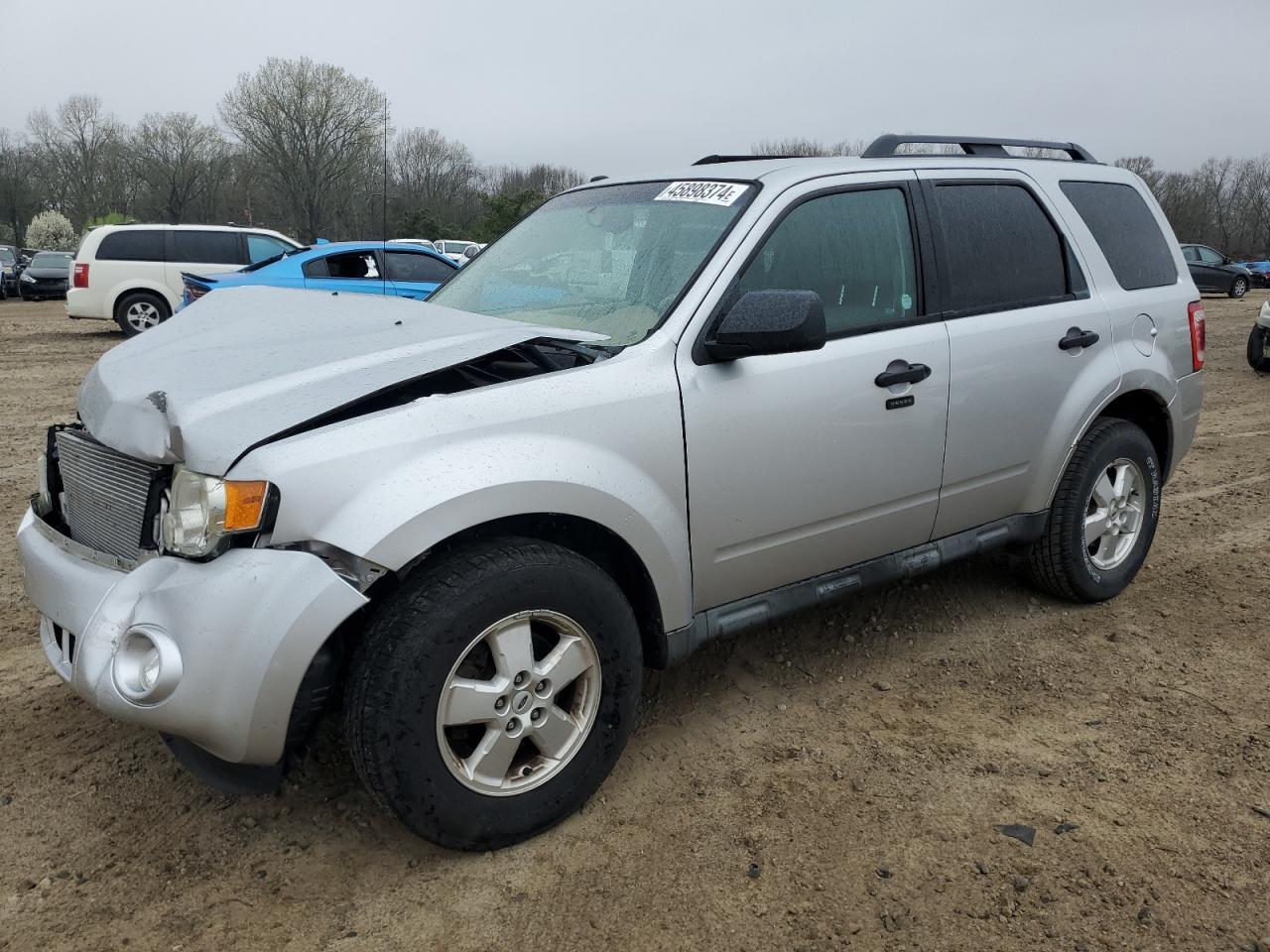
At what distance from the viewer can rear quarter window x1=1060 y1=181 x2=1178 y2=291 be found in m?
4.21

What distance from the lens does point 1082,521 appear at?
4156 mm

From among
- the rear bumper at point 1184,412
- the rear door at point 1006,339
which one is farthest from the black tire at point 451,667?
the rear bumper at point 1184,412

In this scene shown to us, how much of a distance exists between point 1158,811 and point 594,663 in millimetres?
1673

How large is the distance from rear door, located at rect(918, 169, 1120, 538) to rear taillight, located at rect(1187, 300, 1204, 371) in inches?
26.3

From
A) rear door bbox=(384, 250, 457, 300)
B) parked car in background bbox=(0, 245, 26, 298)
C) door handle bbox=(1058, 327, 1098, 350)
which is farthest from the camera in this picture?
parked car in background bbox=(0, 245, 26, 298)

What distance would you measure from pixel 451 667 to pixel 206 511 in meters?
0.67

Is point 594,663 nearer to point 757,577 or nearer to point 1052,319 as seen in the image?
point 757,577

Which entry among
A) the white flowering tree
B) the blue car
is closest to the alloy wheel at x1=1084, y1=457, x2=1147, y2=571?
the blue car

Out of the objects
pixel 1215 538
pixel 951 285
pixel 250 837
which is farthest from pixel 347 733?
pixel 1215 538

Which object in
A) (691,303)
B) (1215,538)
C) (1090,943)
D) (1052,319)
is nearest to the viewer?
(1090,943)

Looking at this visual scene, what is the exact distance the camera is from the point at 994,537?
390cm

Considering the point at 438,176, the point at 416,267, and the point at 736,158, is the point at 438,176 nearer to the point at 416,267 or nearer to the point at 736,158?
the point at 416,267

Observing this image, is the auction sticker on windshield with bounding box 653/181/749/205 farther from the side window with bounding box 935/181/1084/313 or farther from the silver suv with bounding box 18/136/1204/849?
the side window with bounding box 935/181/1084/313

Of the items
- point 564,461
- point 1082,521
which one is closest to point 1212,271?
point 1082,521
